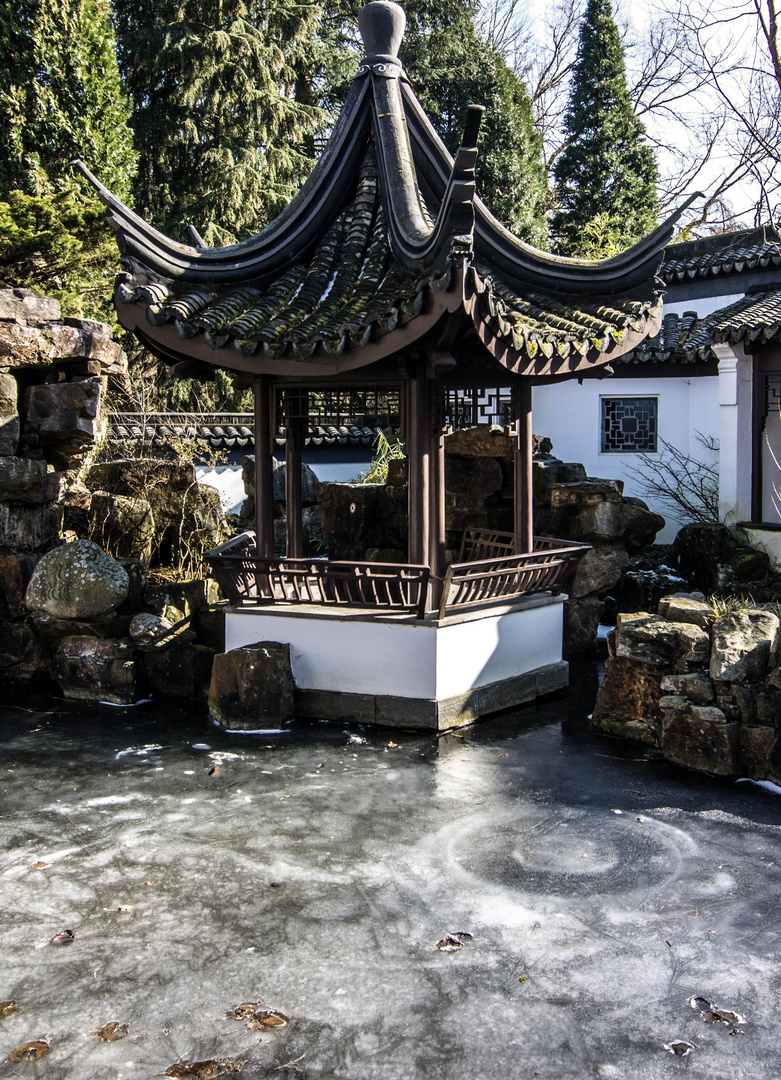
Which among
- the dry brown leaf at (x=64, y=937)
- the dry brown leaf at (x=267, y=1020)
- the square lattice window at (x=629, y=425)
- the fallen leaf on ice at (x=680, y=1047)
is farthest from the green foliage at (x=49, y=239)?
the fallen leaf on ice at (x=680, y=1047)

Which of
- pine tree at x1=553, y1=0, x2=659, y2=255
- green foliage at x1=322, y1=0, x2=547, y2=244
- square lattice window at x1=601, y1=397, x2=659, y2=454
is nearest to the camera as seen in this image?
square lattice window at x1=601, y1=397, x2=659, y2=454

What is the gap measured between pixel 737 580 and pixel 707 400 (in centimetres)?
570

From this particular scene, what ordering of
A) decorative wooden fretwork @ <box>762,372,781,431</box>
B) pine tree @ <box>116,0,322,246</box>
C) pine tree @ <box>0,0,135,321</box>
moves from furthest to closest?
pine tree @ <box>116,0,322,246</box>
pine tree @ <box>0,0,135,321</box>
decorative wooden fretwork @ <box>762,372,781,431</box>

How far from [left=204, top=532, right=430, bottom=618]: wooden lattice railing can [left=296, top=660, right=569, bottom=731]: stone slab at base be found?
0.70 m

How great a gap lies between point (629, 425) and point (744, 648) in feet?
33.9

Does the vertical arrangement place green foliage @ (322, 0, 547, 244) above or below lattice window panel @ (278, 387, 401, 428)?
above

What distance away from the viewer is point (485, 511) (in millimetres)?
10000

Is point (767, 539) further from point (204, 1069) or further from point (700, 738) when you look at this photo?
point (204, 1069)

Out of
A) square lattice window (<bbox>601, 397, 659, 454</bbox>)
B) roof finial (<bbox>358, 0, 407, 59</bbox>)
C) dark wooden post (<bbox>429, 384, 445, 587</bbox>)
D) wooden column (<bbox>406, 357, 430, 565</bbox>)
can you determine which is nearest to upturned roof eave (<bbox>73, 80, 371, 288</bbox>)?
roof finial (<bbox>358, 0, 407, 59</bbox>)

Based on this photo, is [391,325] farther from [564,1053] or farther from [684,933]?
[564,1053]

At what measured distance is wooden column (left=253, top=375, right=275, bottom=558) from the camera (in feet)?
25.5

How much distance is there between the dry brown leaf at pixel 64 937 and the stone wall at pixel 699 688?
3.91 meters

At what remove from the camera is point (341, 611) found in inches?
292

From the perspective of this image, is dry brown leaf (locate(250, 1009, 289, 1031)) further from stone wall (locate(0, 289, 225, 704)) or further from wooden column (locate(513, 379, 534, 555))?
wooden column (locate(513, 379, 534, 555))
